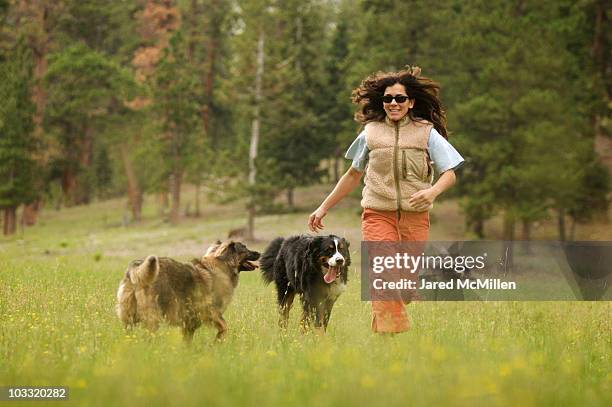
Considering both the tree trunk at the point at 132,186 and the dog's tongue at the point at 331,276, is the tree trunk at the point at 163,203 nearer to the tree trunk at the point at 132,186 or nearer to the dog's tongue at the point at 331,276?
the tree trunk at the point at 132,186

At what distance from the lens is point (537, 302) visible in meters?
14.3

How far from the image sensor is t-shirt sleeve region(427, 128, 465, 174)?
761 cm

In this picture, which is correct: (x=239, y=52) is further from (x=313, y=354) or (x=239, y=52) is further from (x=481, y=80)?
(x=313, y=354)

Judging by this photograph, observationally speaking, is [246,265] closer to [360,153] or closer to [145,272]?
[145,272]

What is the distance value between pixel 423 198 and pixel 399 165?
0.42 metres

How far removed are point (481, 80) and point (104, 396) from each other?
92.1ft

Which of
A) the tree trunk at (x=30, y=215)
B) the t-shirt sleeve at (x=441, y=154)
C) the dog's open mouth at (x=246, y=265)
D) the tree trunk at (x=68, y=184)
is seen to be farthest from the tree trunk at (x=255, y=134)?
the t-shirt sleeve at (x=441, y=154)

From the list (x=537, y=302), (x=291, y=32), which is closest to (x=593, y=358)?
(x=537, y=302)

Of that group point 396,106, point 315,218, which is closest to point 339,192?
point 315,218

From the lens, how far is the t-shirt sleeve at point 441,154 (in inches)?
300

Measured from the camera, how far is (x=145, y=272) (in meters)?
7.32

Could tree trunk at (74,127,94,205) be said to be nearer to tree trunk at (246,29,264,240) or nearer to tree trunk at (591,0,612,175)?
tree trunk at (246,29,264,240)

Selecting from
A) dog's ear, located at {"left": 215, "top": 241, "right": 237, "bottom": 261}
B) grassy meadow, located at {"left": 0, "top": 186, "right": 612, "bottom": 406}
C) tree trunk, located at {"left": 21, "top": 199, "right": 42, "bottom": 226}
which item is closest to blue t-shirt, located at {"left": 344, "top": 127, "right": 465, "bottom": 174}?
grassy meadow, located at {"left": 0, "top": 186, "right": 612, "bottom": 406}

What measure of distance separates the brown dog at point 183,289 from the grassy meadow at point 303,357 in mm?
196
